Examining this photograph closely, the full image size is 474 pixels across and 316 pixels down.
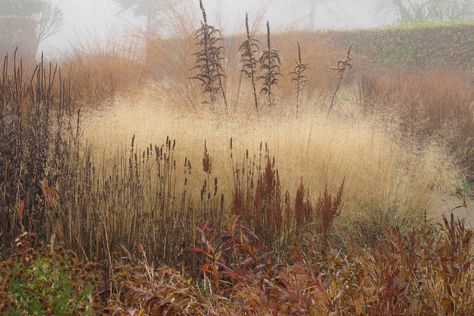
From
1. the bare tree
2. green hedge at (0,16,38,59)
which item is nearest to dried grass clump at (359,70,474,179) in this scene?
green hedge at (0,16,38,59)

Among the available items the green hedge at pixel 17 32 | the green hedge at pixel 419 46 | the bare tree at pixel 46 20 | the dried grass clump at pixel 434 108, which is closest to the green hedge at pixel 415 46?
the green hedge at pixel 419 46

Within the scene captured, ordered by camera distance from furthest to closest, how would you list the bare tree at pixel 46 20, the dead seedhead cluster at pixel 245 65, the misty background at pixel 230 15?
the misty background at pixel 230 15
the bare tree at pixel 46 20
the dead seedhead cluster at pixel 245 65

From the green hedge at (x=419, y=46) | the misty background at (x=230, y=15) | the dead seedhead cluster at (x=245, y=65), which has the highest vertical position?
the misty background at (x=230, y=15)

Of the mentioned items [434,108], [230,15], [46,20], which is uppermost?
[230,15]

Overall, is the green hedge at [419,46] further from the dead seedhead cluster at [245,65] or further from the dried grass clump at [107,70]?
the dead seedhead cluster at [245,65]

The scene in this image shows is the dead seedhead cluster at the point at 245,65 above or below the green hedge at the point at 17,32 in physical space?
below

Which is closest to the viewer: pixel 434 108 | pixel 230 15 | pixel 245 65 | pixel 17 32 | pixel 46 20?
pixel 245 65

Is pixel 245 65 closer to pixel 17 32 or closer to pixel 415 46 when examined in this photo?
pixel 415 46

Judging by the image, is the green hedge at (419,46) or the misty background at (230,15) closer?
the green hedge at (419,46)

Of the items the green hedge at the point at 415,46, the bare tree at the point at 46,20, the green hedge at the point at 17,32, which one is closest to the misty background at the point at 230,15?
the bare tree at the point at 46,20

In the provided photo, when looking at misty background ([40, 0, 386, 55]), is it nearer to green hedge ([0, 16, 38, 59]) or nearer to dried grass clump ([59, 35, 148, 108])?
green hedge ([0, 16, 38, 59])

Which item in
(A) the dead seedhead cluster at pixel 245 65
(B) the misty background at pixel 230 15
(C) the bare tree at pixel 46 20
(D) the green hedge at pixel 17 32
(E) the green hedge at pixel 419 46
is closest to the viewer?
(A) the dead seedhead cluster at pixel 245 65

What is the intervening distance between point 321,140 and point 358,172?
0.57 meters

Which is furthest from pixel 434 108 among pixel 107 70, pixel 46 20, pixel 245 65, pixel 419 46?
pixel 46 20
